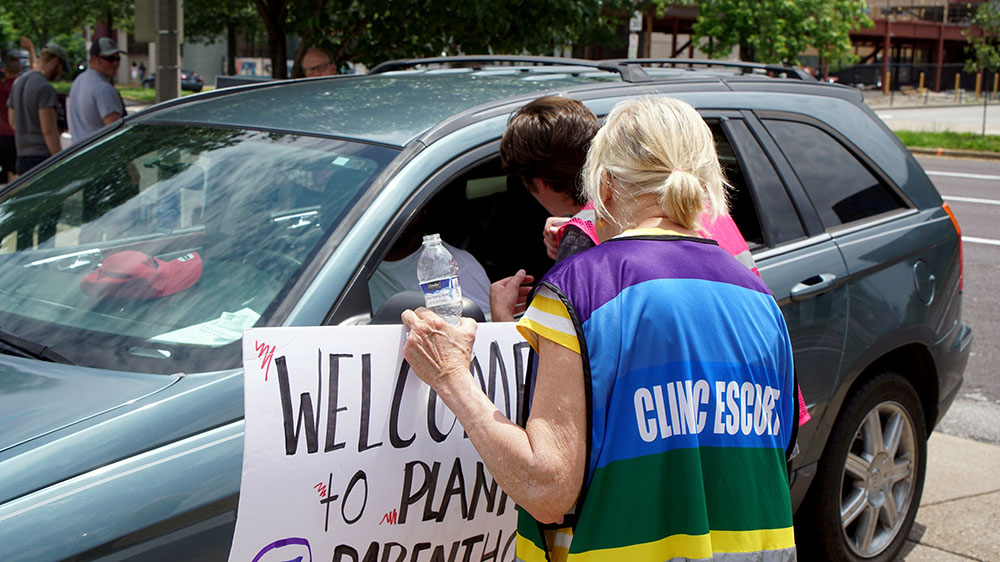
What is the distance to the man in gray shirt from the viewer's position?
25.5ft

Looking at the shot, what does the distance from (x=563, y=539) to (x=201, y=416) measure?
2.39 ft

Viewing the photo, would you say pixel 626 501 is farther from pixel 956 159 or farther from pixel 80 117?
pixel 956 159

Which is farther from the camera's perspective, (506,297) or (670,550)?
(506,297)

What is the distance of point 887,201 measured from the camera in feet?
11.8

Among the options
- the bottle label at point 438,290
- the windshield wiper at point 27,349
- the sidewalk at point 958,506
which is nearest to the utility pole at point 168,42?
the windshield wiper at point 27,349

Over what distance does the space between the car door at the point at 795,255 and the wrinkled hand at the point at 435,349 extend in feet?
4.44

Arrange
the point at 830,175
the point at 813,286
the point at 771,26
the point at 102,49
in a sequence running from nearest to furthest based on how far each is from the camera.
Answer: the point at 813,286 < the point at 830,175 < the point at 102,49 < the point at 771,26

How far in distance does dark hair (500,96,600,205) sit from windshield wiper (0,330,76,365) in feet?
3.71

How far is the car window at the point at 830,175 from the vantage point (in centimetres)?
329

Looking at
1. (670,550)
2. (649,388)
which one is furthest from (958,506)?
(649,388)

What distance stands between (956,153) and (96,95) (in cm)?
2036

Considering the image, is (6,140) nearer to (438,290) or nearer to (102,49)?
(102,49)

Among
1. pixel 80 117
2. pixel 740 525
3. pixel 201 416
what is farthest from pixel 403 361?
pixel 80 117

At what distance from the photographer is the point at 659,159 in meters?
1.75
